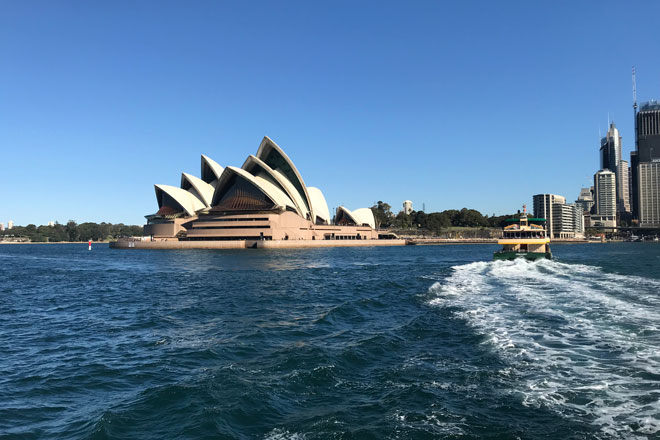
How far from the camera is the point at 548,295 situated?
18.4 meters

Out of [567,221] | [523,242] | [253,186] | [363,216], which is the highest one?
[253,186]

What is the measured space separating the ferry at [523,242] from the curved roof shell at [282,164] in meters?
59.1

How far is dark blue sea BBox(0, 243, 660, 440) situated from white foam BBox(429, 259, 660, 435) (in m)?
0.04

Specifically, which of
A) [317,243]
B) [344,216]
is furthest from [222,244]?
[344,216]

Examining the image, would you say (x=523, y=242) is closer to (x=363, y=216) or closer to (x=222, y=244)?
(x=222, y=244)

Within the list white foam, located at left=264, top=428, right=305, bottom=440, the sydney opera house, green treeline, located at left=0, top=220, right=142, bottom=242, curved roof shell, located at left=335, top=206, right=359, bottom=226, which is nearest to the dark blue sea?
white foam, located at left=264, top=428, right=305, bottom=440

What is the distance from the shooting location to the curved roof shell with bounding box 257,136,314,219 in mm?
91250

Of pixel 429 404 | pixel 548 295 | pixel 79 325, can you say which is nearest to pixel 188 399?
pixel 429 404

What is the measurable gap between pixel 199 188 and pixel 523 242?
252 feet

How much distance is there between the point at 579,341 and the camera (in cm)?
1057

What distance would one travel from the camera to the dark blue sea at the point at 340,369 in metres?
6.31

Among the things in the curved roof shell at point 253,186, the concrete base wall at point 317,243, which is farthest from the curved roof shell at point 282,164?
the concrete base wall at point 317,243

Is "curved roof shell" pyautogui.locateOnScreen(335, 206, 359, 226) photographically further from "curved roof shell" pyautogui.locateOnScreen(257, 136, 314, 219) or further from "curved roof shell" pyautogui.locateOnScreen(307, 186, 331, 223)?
"curved roof shell" pyautogui.locateOnScreen(257, 136, 314, 219)

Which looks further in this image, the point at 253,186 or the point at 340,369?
the point at 253,186
